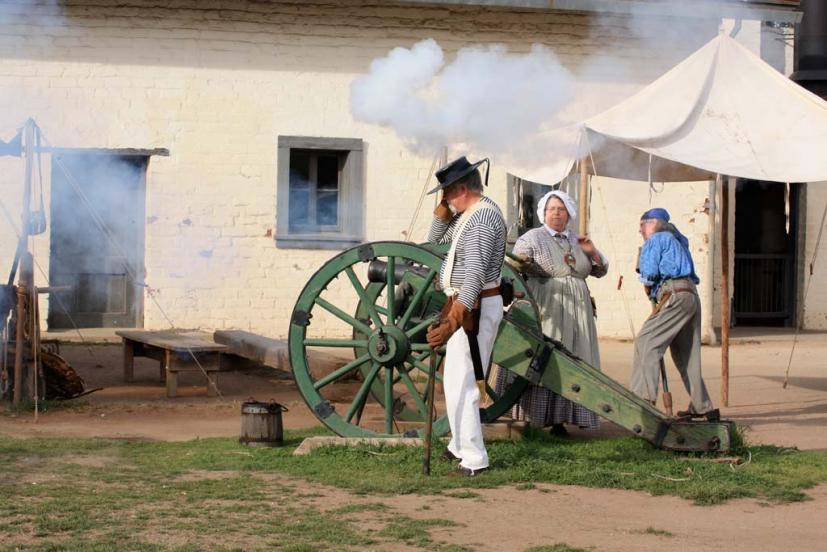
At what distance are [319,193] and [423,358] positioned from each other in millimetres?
8292

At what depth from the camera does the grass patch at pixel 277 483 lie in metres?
5.34

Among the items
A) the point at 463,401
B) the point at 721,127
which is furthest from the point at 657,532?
the point at 721,127

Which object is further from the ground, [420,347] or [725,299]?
[725,299]

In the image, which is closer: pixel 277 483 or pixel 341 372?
pixel 277 483

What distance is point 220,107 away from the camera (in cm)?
1499

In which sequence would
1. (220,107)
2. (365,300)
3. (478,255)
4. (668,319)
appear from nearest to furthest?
(478,255)
(365,300)
(668,319)
(220,107)

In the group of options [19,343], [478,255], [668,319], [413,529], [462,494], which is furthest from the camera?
[19,343]

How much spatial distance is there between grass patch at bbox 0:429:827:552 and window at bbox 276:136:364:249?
23.8ft

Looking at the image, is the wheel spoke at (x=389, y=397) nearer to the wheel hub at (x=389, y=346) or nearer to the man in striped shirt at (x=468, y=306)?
the wheel hub at (x=389, y=346)

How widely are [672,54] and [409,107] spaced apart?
7.85 meters

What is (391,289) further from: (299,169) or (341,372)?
(299,169)

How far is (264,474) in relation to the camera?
6.77 m

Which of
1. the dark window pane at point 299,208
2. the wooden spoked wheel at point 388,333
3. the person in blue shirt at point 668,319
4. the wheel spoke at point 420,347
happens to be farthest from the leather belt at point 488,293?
the dark window pane at point 299,208

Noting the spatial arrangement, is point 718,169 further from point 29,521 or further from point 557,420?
point 29,521
